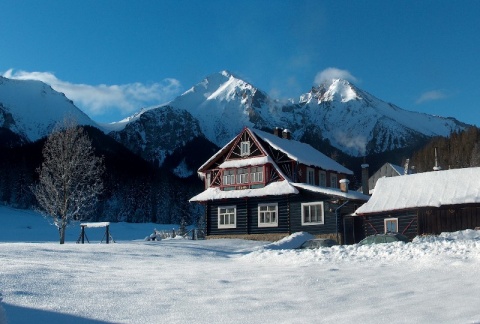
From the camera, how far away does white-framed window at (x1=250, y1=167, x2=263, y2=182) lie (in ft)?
139

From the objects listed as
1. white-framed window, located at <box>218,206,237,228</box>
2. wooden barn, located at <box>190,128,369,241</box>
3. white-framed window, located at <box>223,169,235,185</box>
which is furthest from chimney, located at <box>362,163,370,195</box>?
white-framed window, located at <box>218,206,237,228</box>

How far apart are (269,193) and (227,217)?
4877mm

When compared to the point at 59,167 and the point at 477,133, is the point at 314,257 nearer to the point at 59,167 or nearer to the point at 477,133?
the point at 59,167

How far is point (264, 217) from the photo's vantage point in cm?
4141

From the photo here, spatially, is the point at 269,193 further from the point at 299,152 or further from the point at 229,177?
the point at 299,152

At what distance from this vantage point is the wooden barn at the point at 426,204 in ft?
104

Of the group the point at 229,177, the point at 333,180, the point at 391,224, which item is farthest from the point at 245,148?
the point at 391,224

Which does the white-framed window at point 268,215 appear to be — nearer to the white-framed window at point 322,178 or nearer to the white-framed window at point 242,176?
the white-framed window at point 242,176

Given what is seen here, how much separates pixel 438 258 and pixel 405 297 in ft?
Result: 17.4

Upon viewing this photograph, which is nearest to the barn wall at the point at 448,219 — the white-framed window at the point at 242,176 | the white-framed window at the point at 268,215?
the white-framed window at the point at 268,215

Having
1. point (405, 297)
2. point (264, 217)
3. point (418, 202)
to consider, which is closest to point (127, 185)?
point (264, 217)

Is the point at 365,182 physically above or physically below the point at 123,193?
below

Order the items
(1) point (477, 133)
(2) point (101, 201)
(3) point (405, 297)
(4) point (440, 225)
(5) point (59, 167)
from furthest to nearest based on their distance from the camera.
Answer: (1) point (477, 133) < (2) point (101, 201) < (5) point (59, 167) < (4) point (440, 225) < (3) point (405, 297)

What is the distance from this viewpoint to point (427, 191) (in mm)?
34250
